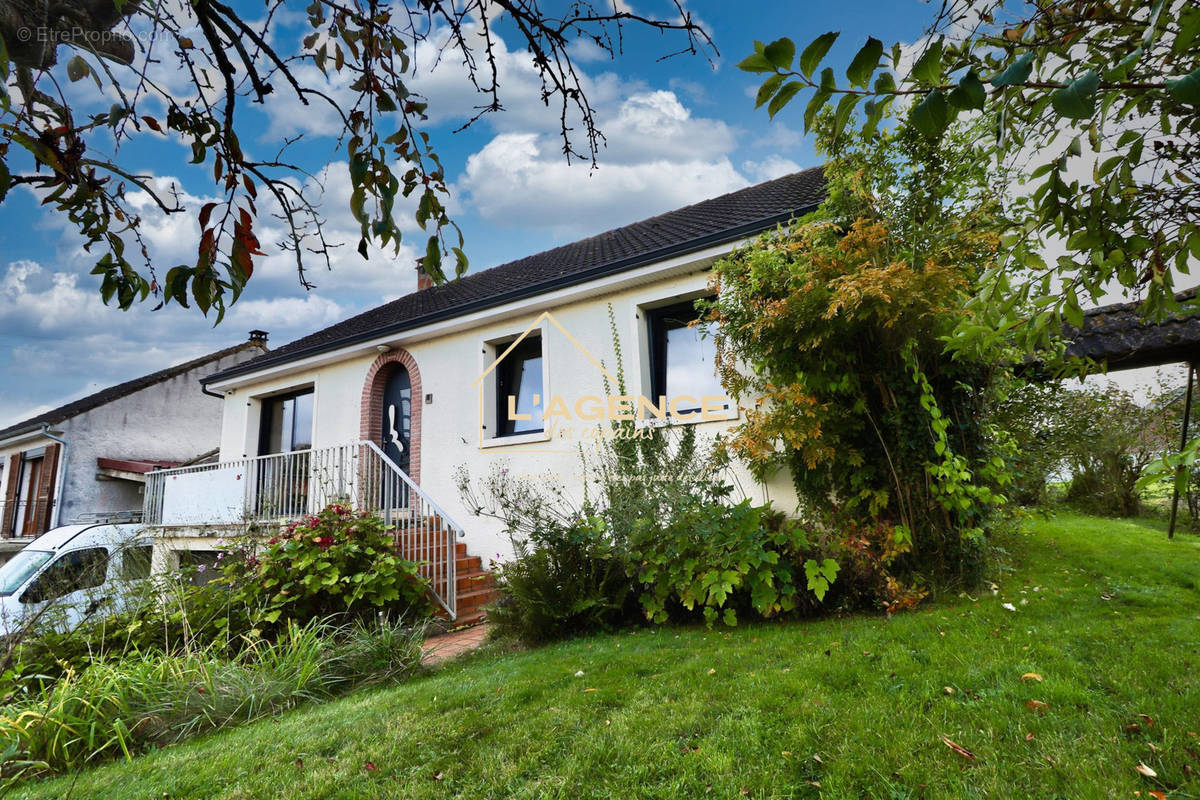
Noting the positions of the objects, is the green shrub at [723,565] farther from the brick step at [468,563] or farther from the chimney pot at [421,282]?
the chimney pot at [421,282]

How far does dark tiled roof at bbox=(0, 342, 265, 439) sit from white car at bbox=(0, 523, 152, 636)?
7851 millimetres

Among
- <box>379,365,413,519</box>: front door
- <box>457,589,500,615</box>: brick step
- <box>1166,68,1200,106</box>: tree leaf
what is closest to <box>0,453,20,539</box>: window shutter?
<box>379,365,413,519</box>: front door

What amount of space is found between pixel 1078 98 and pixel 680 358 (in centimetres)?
606

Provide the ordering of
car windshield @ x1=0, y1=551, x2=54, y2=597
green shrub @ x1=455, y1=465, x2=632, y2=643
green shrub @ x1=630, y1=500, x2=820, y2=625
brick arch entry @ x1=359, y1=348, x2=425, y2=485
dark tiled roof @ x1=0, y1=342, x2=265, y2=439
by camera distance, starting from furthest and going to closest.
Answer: dark tiled roof @ x1=0, y1=342, x2=265, y2=439, brick arch entry @ x1=359, y1=348, x2=425, y2=485, car windshield @ x1=0, y1=551, x2=54, y2=597, green shrub @ x1=455, y1=465, x2=632, y2=643, green shrub @ x1=630, y1=500, x2=820, y2=625

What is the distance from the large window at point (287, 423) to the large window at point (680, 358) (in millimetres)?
7201

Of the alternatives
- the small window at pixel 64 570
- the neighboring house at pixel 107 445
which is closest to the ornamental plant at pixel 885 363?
the small window at pixel 64 570

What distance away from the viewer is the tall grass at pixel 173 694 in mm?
3383

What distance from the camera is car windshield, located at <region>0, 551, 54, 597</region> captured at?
25.8 feet

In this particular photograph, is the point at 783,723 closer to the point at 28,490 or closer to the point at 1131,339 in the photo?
the point at 1131,339

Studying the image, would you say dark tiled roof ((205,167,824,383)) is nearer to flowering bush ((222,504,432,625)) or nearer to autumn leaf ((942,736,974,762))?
flowering bush ((222,504,432,625))

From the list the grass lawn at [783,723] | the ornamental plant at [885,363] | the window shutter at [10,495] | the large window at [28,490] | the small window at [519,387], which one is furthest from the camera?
the window shutter at [10,495]

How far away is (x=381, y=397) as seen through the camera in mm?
9555

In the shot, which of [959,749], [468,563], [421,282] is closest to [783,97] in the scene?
[959,749]

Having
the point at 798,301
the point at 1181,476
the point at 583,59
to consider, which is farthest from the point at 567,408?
the point at 1181,476
